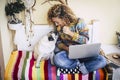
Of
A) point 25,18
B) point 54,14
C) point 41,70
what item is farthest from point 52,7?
point 41,70

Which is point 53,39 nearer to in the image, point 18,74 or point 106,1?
point 18,74

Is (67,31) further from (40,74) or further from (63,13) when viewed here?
(40,74)

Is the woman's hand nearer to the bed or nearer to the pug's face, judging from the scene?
the pug's face

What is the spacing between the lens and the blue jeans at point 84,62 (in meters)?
1.95

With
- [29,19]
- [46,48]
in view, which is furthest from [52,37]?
[29,19]

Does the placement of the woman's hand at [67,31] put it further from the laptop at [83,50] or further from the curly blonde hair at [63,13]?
the laptop at [83,50]

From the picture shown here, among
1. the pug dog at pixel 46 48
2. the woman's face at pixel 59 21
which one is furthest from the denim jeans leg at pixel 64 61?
the woman's face at pixel 59 21

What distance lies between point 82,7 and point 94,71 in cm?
87

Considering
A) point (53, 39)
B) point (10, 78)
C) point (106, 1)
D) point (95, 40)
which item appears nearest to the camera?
point (10, 78)

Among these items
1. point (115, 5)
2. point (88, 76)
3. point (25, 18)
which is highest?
point (115, 5)

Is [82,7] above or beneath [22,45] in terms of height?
above

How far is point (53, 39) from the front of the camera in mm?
2170

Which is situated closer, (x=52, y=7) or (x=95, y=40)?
(x=52, y=7)

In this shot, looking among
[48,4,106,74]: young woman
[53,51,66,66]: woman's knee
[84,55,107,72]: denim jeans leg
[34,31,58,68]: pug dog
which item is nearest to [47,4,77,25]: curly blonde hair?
[48,4,106,74]: young woman
